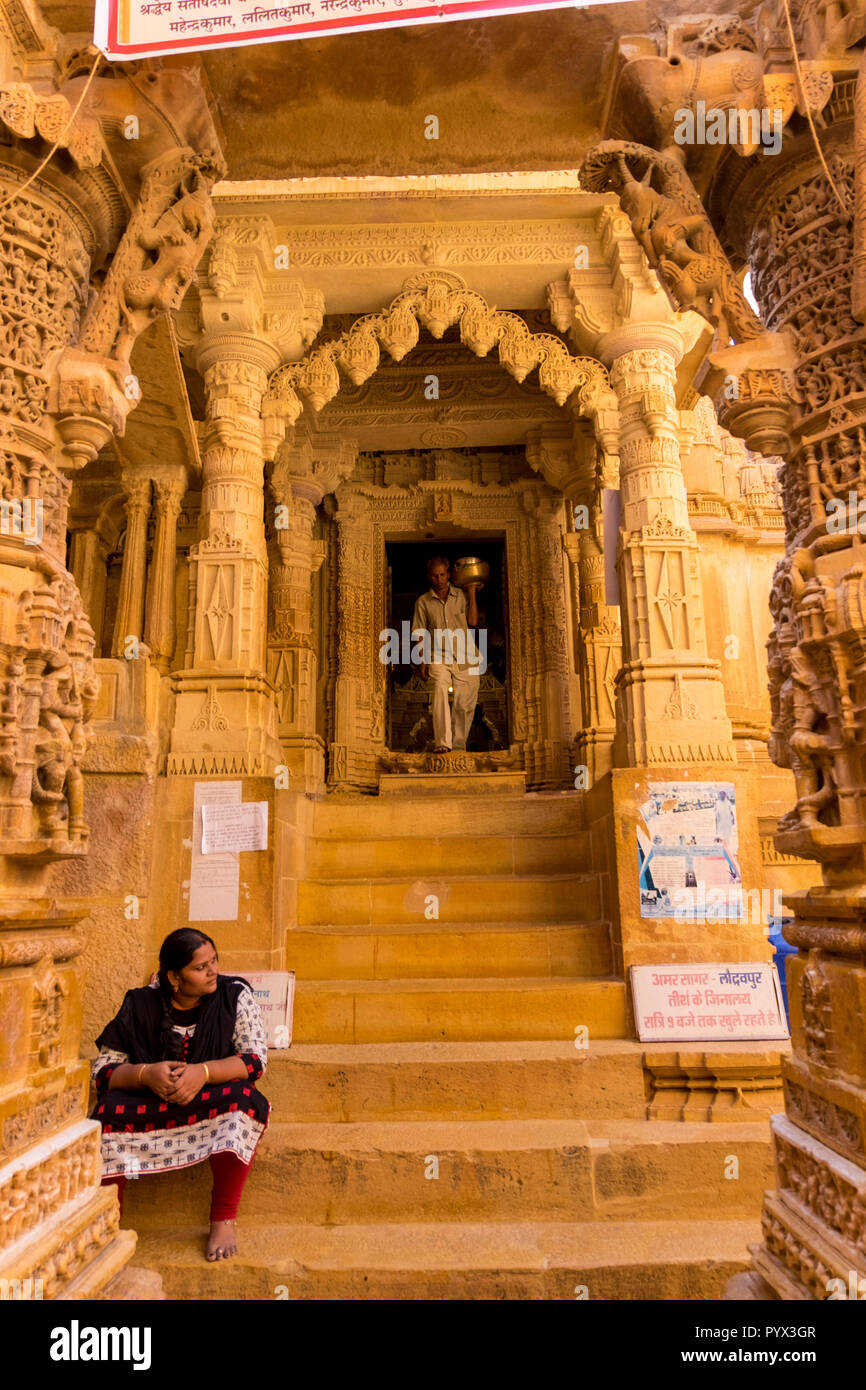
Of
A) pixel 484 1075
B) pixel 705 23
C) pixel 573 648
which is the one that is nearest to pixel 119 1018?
pixel 484 1075

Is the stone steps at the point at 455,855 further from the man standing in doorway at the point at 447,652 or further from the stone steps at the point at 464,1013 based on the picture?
the man standing in doorway at the point at 447,652

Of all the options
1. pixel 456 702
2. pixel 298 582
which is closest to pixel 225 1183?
pixel 298 582

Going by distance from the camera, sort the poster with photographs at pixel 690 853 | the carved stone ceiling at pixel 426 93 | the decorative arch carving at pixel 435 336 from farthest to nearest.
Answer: the decorative arch carving at pixel 435 336 < the poster with photographs at pixel 690 853 < the carved stone ceiling at pixel 426 93

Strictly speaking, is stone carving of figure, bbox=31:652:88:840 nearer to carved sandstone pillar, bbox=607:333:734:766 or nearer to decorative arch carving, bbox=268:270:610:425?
carved sandstone pillar, bbox=607:333:734:766

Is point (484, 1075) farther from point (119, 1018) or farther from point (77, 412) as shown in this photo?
point (77, 412)

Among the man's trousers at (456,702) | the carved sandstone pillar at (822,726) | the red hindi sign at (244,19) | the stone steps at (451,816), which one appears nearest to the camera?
the carved sandstone pillar at (822,726)

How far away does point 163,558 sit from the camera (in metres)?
8.20

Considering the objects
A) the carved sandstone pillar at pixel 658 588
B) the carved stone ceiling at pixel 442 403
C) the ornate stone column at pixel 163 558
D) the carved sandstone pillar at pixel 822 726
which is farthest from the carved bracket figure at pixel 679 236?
the carved stone ceiling at pixel 442 403

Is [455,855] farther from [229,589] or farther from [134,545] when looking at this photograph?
[134,545]

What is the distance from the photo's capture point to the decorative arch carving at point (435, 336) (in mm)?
6586

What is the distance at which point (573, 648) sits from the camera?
31.7 ft

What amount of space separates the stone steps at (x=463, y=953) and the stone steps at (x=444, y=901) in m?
0.50

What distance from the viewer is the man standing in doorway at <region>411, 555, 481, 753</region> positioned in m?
9.68

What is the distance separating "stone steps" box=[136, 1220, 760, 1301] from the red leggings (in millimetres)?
134
